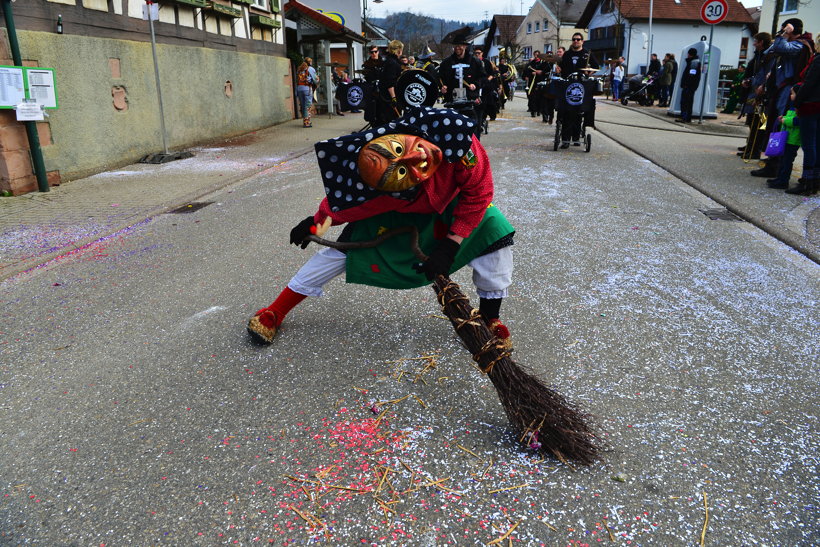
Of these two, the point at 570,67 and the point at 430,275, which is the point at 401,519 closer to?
the point at 430,275

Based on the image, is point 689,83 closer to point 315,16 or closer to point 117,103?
point 315,16

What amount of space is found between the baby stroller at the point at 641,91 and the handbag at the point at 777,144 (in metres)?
20.6

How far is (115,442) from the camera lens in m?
2.63

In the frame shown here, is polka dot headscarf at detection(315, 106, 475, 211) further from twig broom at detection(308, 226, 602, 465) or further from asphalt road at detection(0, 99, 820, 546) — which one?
asphalt road at detection(0, 99, 820, 546)

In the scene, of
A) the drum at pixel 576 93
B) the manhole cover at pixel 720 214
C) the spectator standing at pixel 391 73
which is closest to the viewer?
the manhole cover at pixel 720 214

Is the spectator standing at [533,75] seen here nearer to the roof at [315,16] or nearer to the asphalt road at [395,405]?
the roof at [315,16]

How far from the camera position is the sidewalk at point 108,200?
5773 millimetres

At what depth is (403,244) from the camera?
10.0 ft

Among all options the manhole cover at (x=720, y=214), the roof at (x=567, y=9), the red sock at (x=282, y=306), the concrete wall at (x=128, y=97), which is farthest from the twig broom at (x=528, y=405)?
the roof at (x=567, y=9)

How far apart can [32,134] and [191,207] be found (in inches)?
102

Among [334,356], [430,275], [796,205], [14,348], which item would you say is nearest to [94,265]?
[14,348]

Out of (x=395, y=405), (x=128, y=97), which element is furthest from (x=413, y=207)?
(x=128, y=97)

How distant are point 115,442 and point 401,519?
1.34 m

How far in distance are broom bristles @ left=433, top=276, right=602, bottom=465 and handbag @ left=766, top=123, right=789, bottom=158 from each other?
6.72 m
